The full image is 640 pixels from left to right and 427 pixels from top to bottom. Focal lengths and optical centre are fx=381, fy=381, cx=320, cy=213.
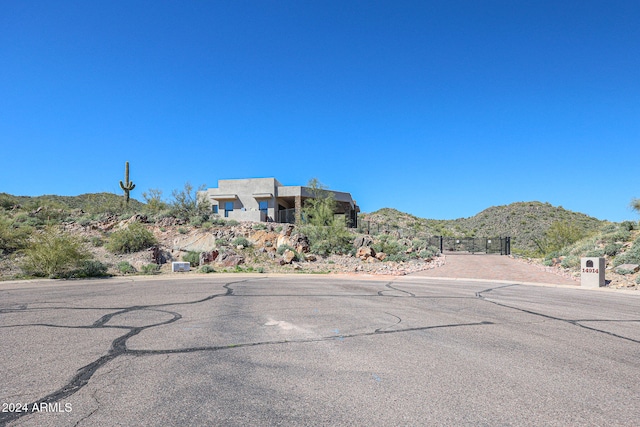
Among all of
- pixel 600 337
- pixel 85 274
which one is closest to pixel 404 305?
pixel 600 337

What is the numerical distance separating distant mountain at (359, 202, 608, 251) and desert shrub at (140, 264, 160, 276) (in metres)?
49.0

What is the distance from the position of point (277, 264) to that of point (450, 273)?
11.9 metres

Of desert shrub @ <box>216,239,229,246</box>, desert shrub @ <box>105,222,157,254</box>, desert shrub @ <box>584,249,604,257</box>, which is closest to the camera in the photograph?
desert shrub @ <box>584,249,604,257</box>

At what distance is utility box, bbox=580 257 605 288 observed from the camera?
58.1ft

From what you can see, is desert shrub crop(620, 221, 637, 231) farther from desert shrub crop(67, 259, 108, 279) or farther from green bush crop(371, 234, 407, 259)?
desert shrub crop(67, 259, 108, 279)

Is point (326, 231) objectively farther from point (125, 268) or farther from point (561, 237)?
point (561, 237)

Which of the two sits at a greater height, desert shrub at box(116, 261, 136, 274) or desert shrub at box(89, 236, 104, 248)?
desert shrub at box(89, 236, 104, 248)

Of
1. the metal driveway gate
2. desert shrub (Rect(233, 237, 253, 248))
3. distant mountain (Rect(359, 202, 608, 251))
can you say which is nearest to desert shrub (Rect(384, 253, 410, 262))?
desert shrub (Rect(233, 237, 253, 248))

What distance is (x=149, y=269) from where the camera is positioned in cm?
2359

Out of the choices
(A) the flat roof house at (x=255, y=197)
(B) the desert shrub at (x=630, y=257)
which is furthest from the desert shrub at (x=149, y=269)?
(B) the desert shrub at (x=630, y=257)

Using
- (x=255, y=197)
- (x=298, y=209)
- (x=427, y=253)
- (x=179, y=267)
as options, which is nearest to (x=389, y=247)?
(x=427, y=253)

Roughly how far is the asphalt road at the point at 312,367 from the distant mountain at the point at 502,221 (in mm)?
61978

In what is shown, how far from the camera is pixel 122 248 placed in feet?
91.4

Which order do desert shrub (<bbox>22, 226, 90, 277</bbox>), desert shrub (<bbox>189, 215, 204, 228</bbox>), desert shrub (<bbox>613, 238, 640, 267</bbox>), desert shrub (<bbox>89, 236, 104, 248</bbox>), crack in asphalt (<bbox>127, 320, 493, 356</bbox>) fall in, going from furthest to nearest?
desert shrub (<bbox>189, 215, 204, 228</bbox>) → desert shrub (<bbox>89, 236, 104, 248</bbox>) → desert shrub (<bbox>613, 238, 640, 267</bbox>) → desert shrub (<bbox>22, 226, 90, 277</bbox>) → crack in asphalt (<bbox>127, 320, 493, 356</bbox>)
